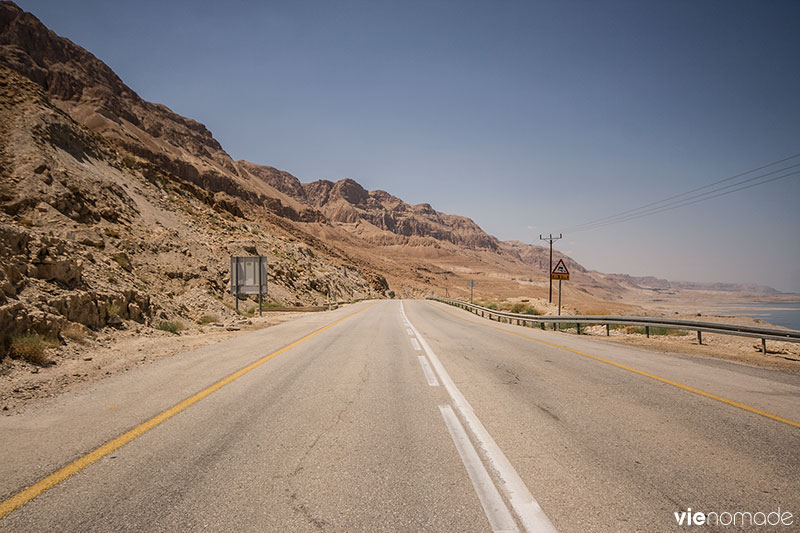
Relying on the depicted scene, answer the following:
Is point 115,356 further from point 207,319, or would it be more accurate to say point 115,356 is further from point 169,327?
point 207,319

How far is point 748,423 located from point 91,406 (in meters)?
8.01

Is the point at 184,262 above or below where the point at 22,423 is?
above

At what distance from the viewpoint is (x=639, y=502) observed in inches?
110

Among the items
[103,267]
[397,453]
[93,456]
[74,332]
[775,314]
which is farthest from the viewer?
[775,314]

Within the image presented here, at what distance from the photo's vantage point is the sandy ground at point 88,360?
570cm

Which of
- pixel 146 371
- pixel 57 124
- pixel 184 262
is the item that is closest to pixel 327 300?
pixel 184 262

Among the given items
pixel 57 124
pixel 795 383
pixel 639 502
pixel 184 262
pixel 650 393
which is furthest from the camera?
pixel 57 124

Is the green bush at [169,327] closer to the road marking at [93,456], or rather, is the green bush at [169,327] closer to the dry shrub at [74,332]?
the dry shrub at [74,332]

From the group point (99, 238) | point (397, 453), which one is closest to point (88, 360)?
point (397, 453)

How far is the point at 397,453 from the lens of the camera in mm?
3662

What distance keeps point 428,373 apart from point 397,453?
146 inches

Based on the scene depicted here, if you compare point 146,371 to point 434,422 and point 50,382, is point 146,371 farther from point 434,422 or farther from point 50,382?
point 434,422

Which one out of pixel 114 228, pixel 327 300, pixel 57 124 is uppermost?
pixel 57 124

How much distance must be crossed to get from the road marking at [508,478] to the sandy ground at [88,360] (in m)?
5.60
